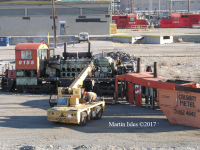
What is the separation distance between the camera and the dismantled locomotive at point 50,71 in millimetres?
21625

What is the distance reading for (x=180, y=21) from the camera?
68.6 m

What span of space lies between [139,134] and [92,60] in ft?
35.6

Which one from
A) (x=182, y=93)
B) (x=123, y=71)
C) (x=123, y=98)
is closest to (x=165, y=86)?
(x=182, y=93)

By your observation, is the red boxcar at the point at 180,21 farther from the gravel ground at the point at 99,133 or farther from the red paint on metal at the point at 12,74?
the gravel ground at the point at 99,133

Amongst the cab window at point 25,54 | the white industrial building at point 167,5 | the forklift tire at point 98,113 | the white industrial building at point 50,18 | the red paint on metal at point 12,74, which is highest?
the white industrial building at point 167,5

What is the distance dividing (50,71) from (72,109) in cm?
940

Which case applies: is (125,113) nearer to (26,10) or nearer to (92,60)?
(92,60)

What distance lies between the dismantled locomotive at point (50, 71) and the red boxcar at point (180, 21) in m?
49.3

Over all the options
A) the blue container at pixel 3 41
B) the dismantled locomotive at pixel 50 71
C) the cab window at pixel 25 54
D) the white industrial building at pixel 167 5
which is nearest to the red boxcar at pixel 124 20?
the blue container at pixel 3 41

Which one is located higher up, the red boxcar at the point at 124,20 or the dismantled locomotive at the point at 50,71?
the red boxcar at the point at 124,20

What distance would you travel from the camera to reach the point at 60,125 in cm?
1389

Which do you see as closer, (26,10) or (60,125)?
(60,125)

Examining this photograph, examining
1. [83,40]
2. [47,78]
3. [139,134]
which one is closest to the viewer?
[139,134]

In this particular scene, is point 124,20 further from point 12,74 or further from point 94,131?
point 94,131
